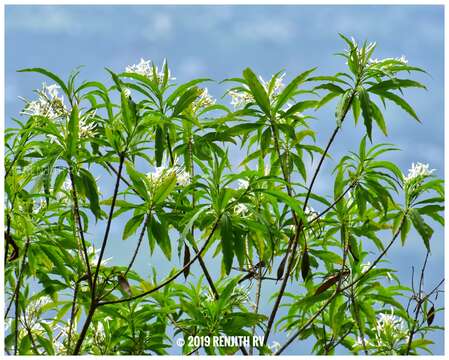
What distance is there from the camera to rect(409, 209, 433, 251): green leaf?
2.49 metres

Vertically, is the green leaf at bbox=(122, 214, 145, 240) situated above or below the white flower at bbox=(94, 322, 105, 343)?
above

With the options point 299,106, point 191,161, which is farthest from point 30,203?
point 299,106

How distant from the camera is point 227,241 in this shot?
2193mm

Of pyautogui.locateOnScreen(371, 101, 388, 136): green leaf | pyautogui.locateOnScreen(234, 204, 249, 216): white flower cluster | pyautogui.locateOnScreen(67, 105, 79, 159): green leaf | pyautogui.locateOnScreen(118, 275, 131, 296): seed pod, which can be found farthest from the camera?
pyautogui.locateOnScreen(371, 101, 388, 136): green leaf

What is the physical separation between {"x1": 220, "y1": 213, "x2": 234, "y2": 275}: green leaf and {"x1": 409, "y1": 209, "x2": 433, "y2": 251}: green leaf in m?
0.76

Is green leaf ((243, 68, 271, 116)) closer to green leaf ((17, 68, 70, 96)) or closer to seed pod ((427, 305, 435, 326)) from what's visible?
green leaf ((17, 68, 70, 96))

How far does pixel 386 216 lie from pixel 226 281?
2.27ft

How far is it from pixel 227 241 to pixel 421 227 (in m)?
0.80

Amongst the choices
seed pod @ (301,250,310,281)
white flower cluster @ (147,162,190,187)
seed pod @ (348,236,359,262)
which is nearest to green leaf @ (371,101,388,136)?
seed pod @ (348,236,359,262)

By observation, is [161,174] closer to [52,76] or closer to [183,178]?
[183,178]

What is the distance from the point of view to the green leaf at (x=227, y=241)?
7.14 ft

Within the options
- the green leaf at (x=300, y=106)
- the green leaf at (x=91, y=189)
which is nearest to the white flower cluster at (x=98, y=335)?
the green leaf at (x=91, y=189)

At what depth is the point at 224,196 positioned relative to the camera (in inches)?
87.0

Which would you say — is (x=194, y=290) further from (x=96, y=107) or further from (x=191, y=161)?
(x=96, y=107)
